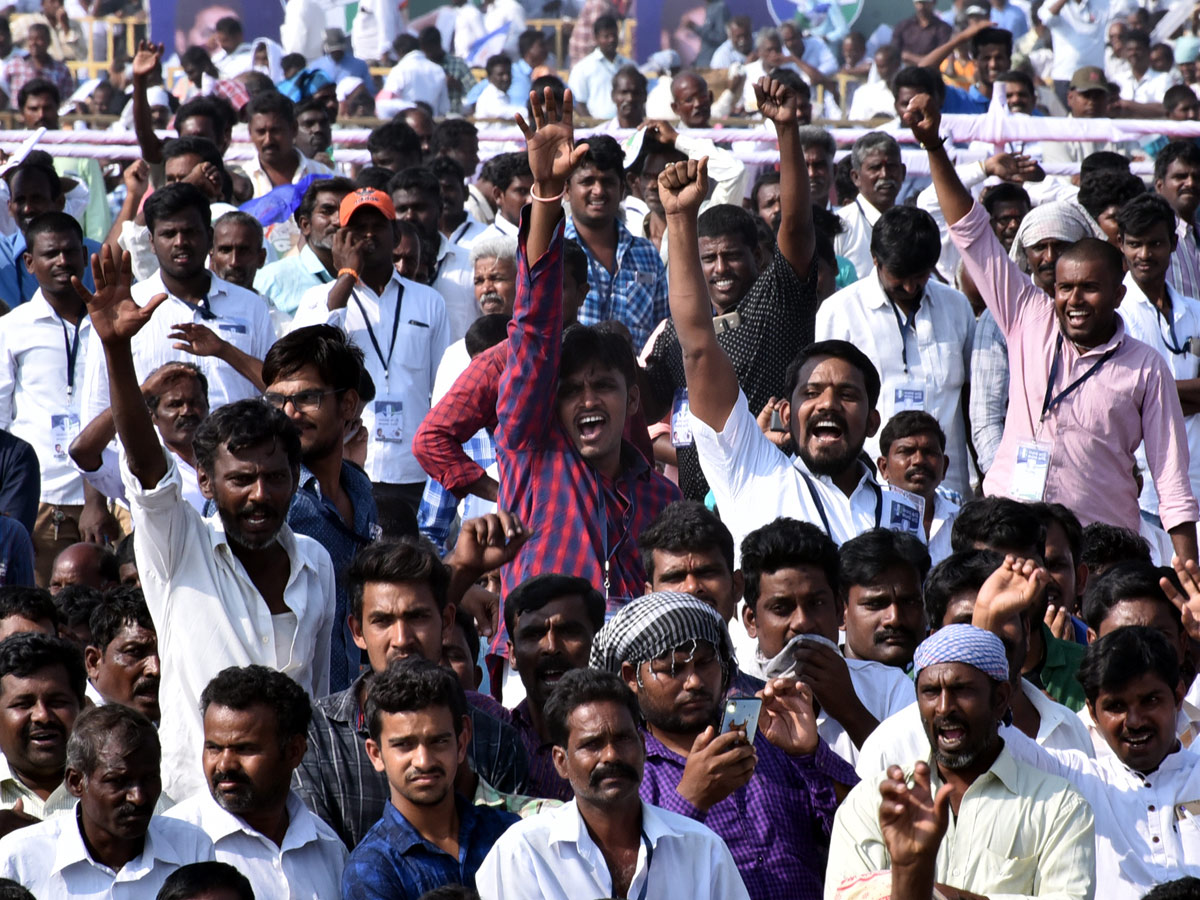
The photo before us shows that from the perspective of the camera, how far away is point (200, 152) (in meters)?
10.1

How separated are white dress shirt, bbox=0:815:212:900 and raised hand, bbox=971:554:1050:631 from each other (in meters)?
2.15

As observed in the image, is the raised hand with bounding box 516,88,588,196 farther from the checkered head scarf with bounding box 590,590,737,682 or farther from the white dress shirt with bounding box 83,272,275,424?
the white dress shirt with bounding box 83,272,275,424

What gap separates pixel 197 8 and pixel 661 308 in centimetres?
1208

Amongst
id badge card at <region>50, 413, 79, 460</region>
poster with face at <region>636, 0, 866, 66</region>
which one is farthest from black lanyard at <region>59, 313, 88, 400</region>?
poster with face at <region>636, 0, 866, 66</region>

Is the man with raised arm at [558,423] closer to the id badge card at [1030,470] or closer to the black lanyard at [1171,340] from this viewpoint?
Result: the id badge card at [1030,470]

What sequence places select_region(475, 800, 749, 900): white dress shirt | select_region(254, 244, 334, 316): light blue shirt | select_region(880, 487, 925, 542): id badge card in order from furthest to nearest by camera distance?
1. select_region(254, 244, 334, 316): light blue shirt
2. select_region(880, 487, 925, 542): id badge card
3. select_region(475, 800, 749, 900): white dress shirt

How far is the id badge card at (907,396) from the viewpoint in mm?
8203

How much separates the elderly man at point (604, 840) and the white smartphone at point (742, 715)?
0.25 m

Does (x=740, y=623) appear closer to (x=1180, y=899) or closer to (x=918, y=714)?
(x=918, y=714)

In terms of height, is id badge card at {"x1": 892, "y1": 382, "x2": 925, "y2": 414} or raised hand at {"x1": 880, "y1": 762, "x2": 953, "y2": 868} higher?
id badge card at {"x1": 892, "y1": 382, "x2": 925, "y2": 414}

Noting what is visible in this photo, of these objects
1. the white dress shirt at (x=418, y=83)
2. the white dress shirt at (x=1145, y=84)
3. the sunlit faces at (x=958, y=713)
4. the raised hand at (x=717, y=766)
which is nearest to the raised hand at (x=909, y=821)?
the raised hand at (x=717, y=766)

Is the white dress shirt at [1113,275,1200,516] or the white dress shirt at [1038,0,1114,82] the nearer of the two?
the white dress shirt at [1113,275,1200,516]

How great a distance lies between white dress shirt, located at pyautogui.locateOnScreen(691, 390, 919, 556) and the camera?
6.46m

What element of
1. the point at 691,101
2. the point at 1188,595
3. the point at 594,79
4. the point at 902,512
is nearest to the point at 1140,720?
the point at 1188,595
